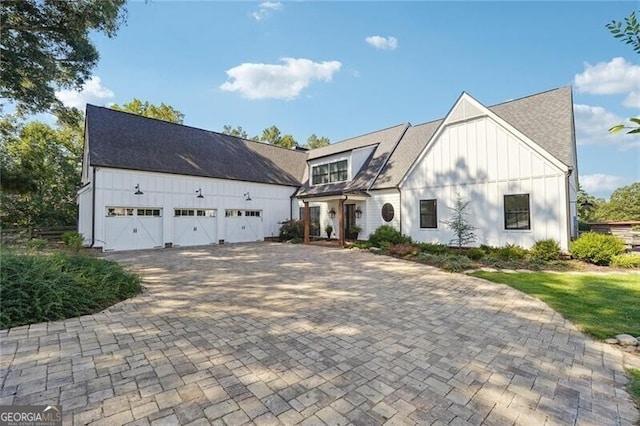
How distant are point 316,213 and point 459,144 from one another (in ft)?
32.2

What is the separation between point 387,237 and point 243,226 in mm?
9659

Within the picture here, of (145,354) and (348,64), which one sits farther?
(348,64)

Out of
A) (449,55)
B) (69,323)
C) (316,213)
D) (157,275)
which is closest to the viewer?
(69,323)

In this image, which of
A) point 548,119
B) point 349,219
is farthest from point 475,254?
point 349,219

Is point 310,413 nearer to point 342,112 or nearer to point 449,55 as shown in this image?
point 449,55

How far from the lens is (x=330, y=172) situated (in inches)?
758

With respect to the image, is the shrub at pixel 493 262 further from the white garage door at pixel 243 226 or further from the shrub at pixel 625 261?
the white garage door at pixel 243 226

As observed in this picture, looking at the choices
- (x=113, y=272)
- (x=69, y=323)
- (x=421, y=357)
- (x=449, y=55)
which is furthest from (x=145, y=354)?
(x=449, y=55)

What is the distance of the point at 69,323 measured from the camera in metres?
4.29

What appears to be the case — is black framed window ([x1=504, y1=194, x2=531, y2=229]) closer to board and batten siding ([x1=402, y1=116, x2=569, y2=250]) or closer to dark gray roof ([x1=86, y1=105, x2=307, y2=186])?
board and batten siding ([x1=402, y1=116, x2=569, y2=250])

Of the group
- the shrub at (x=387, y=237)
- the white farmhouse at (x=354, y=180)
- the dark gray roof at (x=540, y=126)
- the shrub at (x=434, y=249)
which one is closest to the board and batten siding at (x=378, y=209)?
the white farmhouse at (x=354, y=180)

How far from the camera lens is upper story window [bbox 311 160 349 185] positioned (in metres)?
18.5

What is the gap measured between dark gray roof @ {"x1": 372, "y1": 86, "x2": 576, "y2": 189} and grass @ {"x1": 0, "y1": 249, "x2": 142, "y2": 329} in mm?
12733

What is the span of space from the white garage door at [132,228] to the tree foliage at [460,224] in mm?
14851
